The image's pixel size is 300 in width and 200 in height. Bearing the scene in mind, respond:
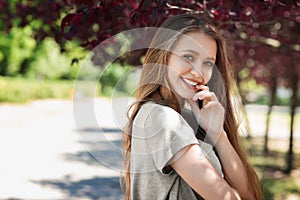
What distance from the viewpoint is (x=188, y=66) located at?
5.49 feet

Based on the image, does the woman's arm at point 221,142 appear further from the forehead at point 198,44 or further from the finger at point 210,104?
the forehead at point 198,44

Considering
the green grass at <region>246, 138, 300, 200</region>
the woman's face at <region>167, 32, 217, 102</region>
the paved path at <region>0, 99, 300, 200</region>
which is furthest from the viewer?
the green grass at <region>246, 138, 300, 200</region>

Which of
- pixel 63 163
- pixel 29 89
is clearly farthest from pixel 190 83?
pixel 29 89

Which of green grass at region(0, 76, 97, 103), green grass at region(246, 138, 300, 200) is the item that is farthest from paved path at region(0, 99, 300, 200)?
green grass at region(0, 76, 97, 103)

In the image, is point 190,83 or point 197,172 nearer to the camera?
point 197,172

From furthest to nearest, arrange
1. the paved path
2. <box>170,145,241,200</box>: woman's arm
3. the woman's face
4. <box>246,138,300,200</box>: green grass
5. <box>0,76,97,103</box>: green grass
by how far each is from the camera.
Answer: <box>0,76,97,103</box>: green grass
<box>246,138,300,200</box>: green grass
the paved path
the woman's face
<box>170,145,241,200</box>: woman's arm

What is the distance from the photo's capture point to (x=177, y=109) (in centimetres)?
166

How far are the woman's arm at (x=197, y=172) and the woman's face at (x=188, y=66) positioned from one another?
244mm

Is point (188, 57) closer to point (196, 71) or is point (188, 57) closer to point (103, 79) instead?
point (196, 71)

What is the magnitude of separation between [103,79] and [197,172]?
722 mm

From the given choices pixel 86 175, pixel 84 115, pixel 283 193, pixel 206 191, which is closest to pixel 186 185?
pixel 206 191

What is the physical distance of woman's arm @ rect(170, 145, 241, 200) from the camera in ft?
4.92

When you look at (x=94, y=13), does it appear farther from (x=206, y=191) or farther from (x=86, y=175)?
(x=86, y=175)

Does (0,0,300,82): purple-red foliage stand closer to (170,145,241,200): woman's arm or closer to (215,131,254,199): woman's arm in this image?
(215,131,254,199): woman's arm
